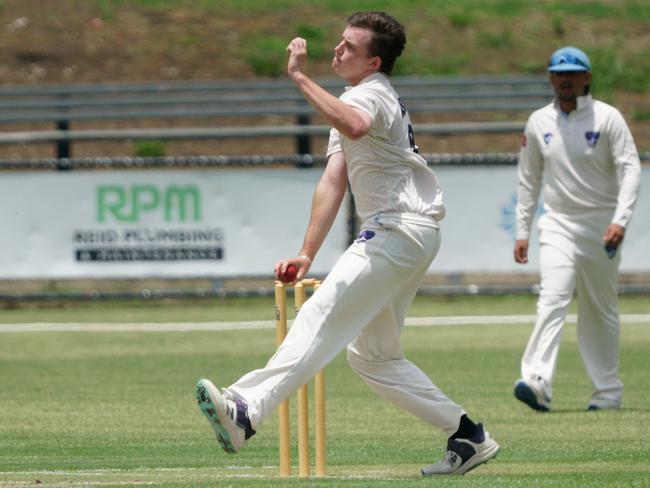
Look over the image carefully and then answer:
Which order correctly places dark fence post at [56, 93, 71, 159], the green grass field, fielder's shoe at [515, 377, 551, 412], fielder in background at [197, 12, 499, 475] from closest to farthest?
fielder in background at [197, 12, 499, 475]
the green grass field
fielder's shoe at [515, 377, 551, 412]
dark fence post at [56, 93, 71, 159]

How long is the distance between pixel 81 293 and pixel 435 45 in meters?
15.6

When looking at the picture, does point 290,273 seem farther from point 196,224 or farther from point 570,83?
point 196,224

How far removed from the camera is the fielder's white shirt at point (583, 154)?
35.5ft

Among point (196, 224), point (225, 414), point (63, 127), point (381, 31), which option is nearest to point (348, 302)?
point (225, 414)

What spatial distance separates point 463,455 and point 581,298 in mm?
3926

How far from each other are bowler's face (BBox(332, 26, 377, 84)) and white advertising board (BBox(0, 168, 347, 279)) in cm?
1269

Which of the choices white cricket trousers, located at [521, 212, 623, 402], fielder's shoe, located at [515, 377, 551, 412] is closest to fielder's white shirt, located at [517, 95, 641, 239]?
white cricket trousers, located at [521, 212, 623, 402]

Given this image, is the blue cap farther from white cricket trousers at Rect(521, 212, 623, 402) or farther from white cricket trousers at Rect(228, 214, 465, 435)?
white cricket trousers at Rect(228, 214, 465, 435)

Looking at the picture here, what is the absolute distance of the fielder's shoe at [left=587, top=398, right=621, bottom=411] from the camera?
10758 mm

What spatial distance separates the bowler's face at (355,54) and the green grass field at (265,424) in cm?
189

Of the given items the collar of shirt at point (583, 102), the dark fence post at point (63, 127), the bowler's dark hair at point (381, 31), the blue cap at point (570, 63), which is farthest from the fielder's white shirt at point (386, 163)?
the dark fence post at point (63, 127)

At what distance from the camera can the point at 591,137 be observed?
10867 mm

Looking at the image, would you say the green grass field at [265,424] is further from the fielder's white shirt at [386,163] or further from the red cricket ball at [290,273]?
the fielder's white shirt at [386,163]

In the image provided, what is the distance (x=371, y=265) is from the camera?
23.1 ft
